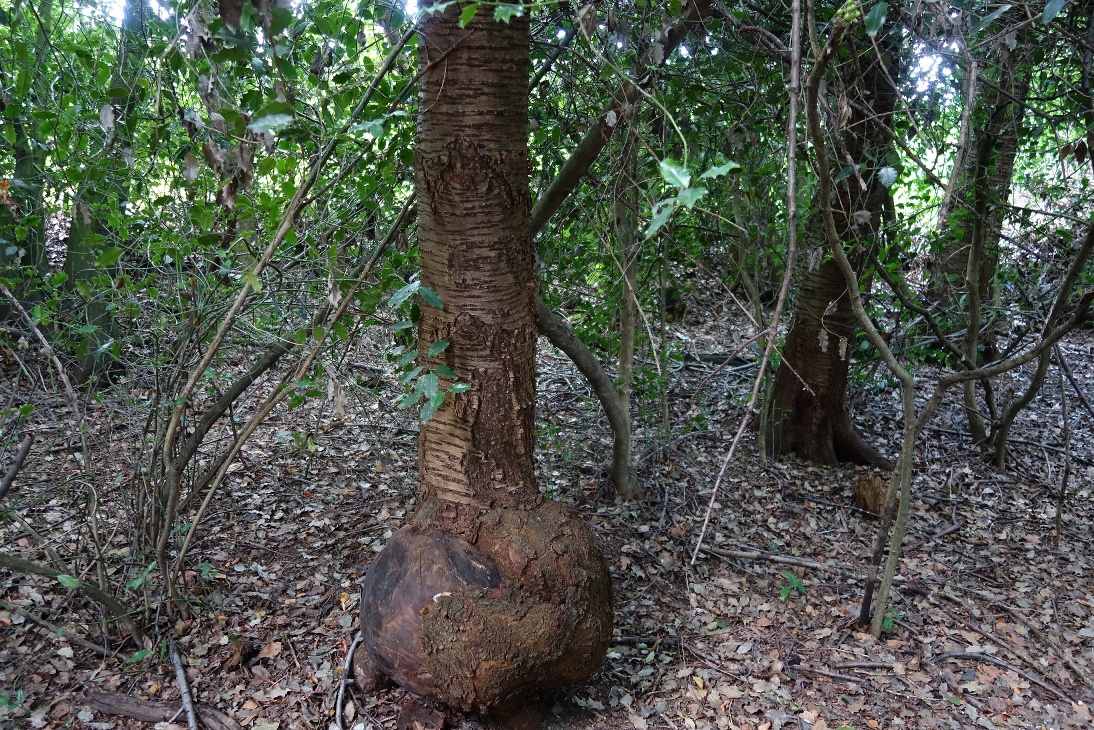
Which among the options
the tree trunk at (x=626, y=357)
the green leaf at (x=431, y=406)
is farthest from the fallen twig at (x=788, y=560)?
the green leaf at (x=431, y=406)

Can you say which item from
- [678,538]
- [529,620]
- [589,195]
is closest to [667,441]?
[678,538]

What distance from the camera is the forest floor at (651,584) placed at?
283 cm

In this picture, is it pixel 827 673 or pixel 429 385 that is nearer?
pixel 429 385

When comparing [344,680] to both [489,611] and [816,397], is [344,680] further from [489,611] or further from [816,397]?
[816,397]

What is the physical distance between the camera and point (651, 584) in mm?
3623

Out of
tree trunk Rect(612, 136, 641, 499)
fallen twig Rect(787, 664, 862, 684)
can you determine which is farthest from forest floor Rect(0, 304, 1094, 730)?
tree trunk Rect(612, 136, 641, 499)

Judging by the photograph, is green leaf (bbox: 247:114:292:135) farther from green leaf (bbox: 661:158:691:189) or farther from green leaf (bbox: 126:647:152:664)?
green leaf (bbox: 126:647:152:664)

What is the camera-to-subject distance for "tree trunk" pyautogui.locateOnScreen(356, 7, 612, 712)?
2439 mm

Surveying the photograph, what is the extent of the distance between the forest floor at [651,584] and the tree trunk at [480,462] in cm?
40

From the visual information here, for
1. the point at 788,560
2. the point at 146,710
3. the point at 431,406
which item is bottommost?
the point at 146,710

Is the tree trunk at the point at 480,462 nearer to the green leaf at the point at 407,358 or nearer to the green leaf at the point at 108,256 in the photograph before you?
the green leaf at the point at 407,358

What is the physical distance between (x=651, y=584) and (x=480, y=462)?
4.73 feet

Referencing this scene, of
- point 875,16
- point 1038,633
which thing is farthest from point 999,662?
point 875,16

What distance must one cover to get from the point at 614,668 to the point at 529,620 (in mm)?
701
